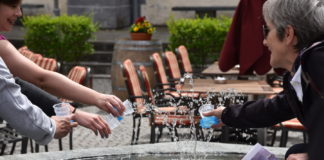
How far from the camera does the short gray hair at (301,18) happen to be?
2.59 m

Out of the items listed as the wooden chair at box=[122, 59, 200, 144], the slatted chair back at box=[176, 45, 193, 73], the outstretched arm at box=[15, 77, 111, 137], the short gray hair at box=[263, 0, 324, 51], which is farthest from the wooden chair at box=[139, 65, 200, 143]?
the short gray hair at box=[263, 0, 324, 51]

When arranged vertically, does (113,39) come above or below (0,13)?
below

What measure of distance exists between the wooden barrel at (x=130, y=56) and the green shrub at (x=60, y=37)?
2.31 m

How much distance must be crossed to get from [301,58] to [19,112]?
3.58ft

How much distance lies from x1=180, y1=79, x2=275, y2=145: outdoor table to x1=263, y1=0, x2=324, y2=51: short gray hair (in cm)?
358

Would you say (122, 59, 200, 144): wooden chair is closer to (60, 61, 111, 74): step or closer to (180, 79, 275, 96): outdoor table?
(180, 79, 275, 96): outdoor table

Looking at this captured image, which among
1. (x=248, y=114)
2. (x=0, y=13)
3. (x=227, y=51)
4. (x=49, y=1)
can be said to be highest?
(x=0, y=13)

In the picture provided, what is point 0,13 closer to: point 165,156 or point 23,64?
point 23,64

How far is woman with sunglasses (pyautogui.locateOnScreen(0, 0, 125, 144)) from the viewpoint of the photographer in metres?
2.73

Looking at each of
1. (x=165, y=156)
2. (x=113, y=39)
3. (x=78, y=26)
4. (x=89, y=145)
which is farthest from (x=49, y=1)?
(x=165, y=156)

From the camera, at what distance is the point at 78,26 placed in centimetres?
1228

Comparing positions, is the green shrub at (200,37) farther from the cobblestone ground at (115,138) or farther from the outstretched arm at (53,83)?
the outstretched arm at (53,83)

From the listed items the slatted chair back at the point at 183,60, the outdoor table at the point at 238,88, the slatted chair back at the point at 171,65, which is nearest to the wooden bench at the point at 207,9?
the slatted chair back at the point at 183,60

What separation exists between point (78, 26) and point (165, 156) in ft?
28.6
